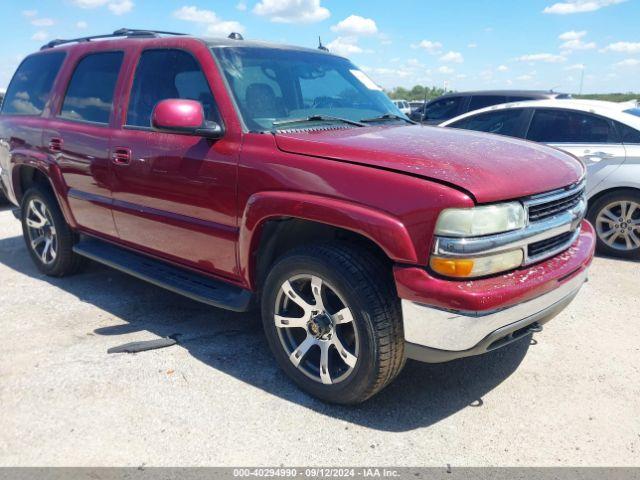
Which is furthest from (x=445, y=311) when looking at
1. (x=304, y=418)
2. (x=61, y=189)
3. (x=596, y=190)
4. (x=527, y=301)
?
(x=596, y=190)

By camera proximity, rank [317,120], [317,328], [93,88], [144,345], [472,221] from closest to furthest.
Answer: [472,221]
[317,328]
[317,120]
[144,345]
[93,88]

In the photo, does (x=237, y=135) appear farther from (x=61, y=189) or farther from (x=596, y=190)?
(x=596, y=190)

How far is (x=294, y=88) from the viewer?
3.54 m

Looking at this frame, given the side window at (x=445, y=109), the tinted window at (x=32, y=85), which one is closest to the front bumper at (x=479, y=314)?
the tinted window at (x=32, y=85)

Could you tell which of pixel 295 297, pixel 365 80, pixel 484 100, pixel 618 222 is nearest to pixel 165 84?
pixel 365 80

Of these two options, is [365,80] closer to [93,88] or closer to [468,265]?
[93,88]

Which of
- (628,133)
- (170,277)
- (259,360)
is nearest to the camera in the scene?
(259,360)

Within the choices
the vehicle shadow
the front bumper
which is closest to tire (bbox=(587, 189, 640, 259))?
the vehicle shadow

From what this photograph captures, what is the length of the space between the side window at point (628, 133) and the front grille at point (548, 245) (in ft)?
11.1

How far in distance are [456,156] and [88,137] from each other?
2861 millimetres

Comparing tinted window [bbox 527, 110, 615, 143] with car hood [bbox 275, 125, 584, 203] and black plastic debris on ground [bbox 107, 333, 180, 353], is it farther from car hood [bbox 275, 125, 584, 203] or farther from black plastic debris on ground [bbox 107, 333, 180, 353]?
black plastic debris on ground [bbox 107, 333, 180, 353]

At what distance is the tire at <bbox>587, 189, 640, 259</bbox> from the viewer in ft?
18.5

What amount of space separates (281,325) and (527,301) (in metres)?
1.32

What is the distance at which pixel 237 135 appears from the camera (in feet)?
10.2
